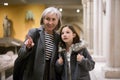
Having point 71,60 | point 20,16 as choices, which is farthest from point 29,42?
point 20,16

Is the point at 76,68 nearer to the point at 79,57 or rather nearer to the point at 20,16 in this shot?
the point at 79,57

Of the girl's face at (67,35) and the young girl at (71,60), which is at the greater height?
the girl's face at (67,35)

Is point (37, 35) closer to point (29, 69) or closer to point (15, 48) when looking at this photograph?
point (29, 69)

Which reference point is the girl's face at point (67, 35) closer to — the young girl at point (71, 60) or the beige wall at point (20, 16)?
the young girl at point (71, 60)

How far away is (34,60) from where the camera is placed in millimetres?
2941

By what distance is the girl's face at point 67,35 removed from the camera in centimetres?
290

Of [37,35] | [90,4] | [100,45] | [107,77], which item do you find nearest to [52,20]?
[37,35]

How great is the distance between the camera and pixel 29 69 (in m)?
2.94

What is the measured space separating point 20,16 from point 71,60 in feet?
65.6

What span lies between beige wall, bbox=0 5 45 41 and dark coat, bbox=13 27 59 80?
1933 cm

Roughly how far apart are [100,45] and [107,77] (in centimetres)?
425

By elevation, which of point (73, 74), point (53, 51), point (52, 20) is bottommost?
point (73, 74)

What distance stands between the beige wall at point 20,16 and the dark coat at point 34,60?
19333 millimetres

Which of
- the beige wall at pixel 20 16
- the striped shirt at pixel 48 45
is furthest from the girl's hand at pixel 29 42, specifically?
the beige wall at pixel 20 16
